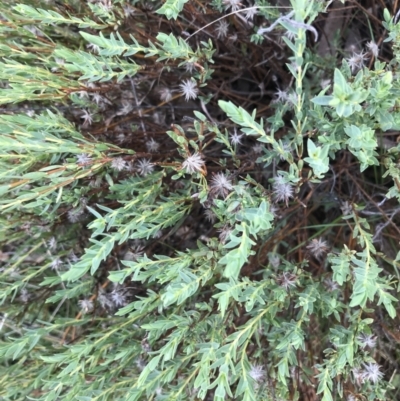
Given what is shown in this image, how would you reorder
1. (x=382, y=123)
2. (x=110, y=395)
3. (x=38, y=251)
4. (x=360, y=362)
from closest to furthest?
(x=382, y=123) < (x=360, y=362) < (x=110, y=395) < (x=38, y=251)

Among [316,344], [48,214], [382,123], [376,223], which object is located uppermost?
[382,123]

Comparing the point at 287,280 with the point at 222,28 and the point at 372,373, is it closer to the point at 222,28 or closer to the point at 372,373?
the point at 372,373

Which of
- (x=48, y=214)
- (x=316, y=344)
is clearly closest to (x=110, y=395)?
(x=48, y=214)

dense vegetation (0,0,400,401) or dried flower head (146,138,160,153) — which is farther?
dried flower head (146,138,160,153)

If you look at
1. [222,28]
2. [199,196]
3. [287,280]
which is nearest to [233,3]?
[222,28]

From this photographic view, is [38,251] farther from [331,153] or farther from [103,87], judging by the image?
[331,153]

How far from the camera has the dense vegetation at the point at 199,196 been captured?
1.02 meters

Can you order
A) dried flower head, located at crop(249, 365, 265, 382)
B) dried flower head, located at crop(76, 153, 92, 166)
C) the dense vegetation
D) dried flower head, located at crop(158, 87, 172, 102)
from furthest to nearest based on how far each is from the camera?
1. dried flower head, located at crop(158, 87, 172, 102)
2. dried flower head, located at crop(249, 365, 265, 382)
3. dried flower head, located at crop(76, 153, 92, 166)
4. the dense vegetation

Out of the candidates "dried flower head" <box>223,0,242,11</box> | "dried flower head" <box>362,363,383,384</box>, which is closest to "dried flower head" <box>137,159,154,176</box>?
"dried flower head" <box>223,0,242,11</box>

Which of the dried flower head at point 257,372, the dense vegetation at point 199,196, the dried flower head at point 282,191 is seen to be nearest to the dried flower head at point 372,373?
the dense vegetation at point 199,196

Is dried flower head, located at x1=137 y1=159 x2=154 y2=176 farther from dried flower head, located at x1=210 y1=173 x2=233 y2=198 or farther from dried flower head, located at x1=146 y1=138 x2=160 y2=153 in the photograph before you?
dried flower head, located at x1=210 y1=173 x2=233 y2=198

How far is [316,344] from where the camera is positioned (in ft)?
5.10

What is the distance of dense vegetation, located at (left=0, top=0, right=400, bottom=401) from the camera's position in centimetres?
102

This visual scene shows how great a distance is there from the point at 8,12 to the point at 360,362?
128 centimetres
